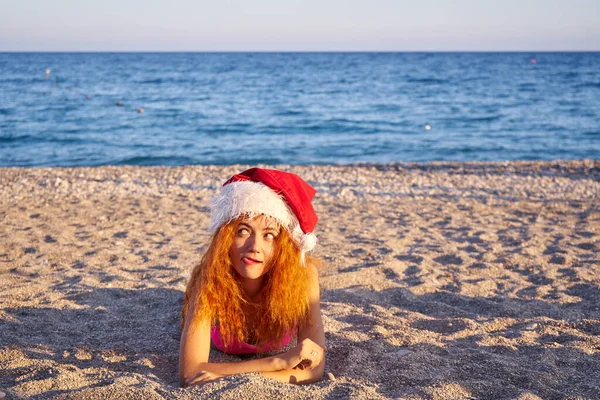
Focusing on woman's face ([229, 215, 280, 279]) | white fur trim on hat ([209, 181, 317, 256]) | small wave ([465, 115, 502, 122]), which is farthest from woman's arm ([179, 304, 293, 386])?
small wave ([465, 115, 502, 122])

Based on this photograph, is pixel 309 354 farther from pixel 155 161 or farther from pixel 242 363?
pixel 155 161

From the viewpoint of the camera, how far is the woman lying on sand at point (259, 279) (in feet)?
9.16

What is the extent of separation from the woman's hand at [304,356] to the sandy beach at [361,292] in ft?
0.40

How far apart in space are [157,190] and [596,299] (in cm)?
658

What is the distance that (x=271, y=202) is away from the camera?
9.25ft

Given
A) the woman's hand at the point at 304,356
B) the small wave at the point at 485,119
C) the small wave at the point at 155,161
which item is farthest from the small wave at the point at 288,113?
the woman's hand at the point at 304,356

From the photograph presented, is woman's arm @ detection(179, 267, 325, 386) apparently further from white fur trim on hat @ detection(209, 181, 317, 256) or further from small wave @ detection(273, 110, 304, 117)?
small wave @ detection(273, 110, 304, 117)

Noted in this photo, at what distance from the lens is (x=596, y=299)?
4.27 m

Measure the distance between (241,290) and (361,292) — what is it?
5.09 feet

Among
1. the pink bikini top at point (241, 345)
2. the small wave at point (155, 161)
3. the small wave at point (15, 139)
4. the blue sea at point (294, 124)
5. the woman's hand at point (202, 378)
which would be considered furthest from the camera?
the small wave at point (15, 139)

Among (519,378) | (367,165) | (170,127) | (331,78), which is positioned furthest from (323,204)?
(331,78)

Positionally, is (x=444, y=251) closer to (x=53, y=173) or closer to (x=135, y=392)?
(x=135, y=392)

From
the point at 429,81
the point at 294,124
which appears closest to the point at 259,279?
the point at 294,124

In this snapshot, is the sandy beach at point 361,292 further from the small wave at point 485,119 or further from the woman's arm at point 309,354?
the small wave at point 485,119
